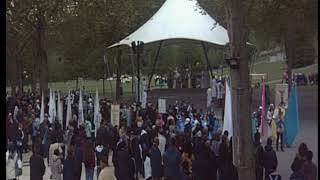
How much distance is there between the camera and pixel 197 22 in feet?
108

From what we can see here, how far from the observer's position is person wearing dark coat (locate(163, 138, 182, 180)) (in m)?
14.5

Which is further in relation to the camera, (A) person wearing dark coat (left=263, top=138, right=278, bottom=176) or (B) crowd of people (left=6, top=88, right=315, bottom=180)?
(A) person wearing dark coat (left=263, top=138, right=278, bottom=176)

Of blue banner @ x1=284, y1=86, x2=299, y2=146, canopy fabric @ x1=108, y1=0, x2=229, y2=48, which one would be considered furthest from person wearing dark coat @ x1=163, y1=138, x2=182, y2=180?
canopy fabric @ x1=108, y1=0, x2=229, y2=48

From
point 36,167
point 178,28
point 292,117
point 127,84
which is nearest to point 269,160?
point 36,167

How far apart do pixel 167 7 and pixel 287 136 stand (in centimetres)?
1422

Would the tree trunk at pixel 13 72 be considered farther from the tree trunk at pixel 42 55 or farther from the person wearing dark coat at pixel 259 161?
the person wearing dark coat at pixel 259 161

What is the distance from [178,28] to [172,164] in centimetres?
1832

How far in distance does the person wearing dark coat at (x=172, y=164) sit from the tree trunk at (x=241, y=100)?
119 cm

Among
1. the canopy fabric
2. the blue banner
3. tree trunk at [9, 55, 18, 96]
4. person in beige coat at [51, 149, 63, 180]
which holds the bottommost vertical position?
person in beige coat at [51, 149, 63, 180]

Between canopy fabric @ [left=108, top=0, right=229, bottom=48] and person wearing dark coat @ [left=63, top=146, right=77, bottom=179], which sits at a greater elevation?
canopy fabric @ [left=108, top=0, right=229, bottom=48]

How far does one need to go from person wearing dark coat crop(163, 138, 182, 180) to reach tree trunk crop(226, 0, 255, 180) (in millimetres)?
→ 1189

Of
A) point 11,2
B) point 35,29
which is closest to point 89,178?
point 11,2

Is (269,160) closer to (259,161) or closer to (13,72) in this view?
(259,161)

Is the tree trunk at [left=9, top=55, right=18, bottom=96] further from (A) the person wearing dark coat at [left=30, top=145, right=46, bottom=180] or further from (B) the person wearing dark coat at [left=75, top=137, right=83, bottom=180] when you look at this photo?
(A) the person wearing dark coat at [left=30, top=145, right=46, bottom=180]
